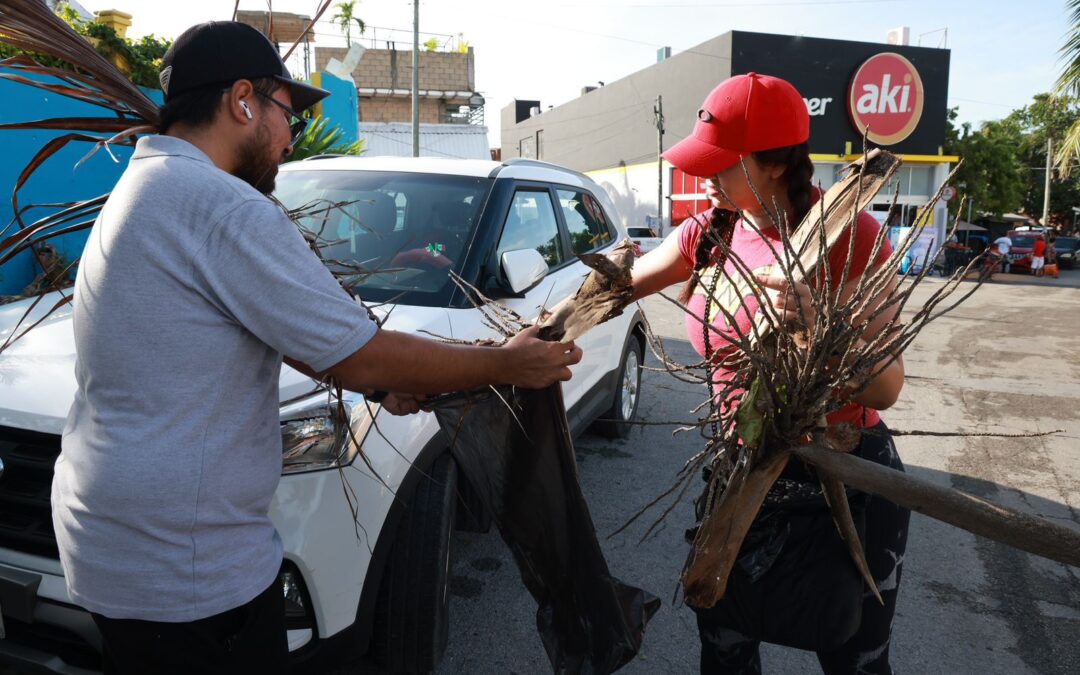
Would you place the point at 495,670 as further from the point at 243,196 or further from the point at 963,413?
the point at 963,413

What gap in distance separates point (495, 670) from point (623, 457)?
2.55 m

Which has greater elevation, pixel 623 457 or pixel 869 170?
pixel 869 170

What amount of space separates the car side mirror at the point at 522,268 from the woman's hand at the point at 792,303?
174cm

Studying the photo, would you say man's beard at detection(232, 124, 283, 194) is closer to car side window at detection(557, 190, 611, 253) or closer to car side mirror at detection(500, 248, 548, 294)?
car side mirror at detection(500, 248, 548, 294)

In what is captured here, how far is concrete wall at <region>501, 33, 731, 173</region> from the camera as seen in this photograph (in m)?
29.7

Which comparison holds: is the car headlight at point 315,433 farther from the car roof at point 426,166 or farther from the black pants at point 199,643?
the car roof at point 426,166

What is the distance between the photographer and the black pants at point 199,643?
4.77 feet

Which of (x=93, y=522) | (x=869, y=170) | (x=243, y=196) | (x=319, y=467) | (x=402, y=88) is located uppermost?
(x=402, y=88)

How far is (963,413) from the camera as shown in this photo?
6863 millimetres

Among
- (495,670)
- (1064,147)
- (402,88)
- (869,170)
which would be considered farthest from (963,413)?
(402,88)

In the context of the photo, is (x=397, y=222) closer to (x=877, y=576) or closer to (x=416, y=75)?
(x=877, y=576)

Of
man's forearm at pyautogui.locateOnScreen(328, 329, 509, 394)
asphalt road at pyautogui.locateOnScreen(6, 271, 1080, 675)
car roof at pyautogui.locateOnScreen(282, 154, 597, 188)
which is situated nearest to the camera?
man's forearm at pyautogui.locateOnScreen(328, 329, 509, 394)

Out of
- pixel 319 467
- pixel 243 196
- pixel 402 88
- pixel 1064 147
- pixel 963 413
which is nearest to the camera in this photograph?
pixel 243 196

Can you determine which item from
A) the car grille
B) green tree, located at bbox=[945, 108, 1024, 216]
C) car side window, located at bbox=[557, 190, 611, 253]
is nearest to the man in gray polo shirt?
the car grille
